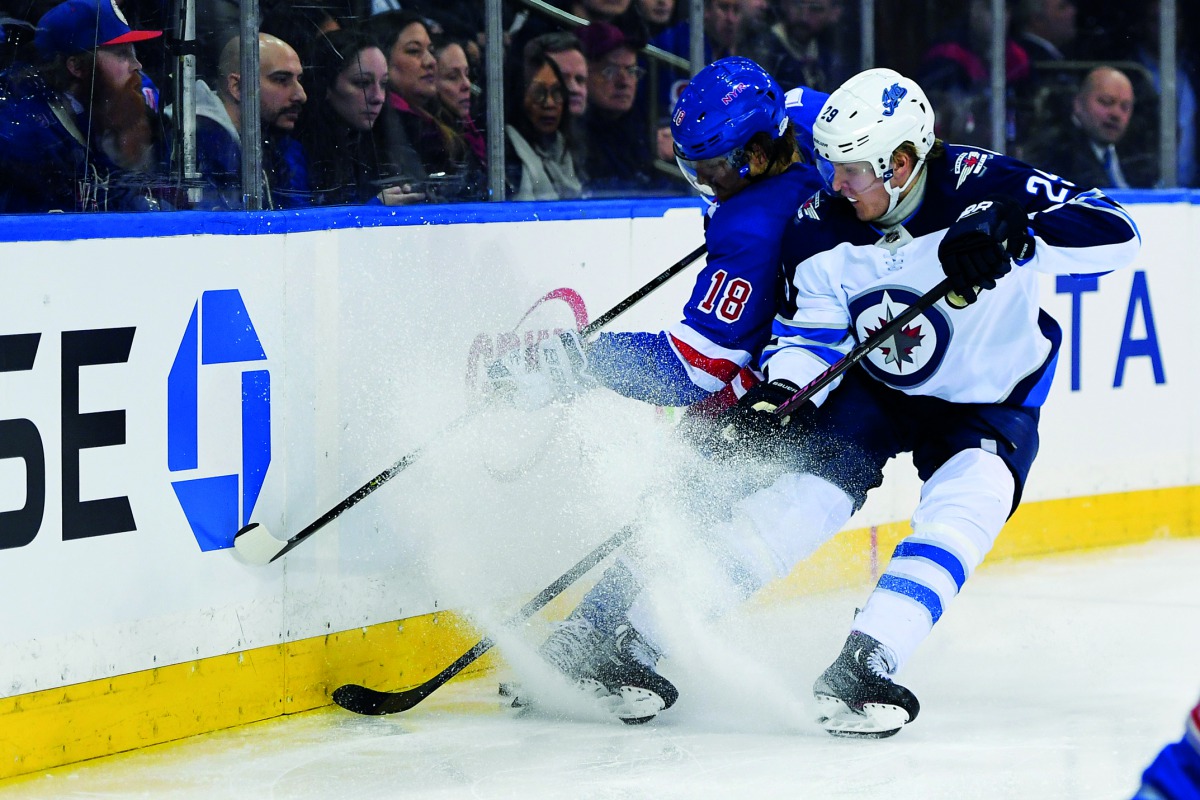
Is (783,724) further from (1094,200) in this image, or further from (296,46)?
(296,46)

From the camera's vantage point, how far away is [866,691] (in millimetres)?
3221

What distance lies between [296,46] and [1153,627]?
7.88 ft

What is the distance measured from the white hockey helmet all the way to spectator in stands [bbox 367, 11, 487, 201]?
1.00 metres

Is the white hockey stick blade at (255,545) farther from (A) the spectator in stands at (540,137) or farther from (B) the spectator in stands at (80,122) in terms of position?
(A) the spectator in stands at (540,137)

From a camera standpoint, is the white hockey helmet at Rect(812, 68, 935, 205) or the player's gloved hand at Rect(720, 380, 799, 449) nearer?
the white hockey helmet at Rect(812, 68, 935, 205)

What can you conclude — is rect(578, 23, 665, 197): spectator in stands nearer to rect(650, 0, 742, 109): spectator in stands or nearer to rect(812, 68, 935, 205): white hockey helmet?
rect(650, 0, 742, 109): spectator in stands

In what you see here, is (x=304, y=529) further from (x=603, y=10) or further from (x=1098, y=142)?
(x=1098, y=142)

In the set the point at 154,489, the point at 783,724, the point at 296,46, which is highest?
the point at 296,46

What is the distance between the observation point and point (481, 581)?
3.84m

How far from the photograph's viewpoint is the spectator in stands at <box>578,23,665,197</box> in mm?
4449

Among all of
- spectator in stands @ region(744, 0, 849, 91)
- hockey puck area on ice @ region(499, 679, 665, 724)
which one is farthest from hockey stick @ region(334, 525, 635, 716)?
spectator in stands @ region(744, 0, 849, 91)

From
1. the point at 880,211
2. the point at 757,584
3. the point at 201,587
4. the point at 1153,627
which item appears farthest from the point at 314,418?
the point at 1153,627

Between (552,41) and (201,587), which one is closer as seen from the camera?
(201,587)

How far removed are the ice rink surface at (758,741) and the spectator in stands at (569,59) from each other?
1.35 meters
